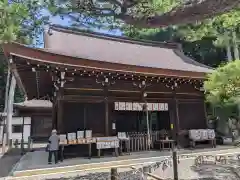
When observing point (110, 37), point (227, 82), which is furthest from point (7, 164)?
point (110, 37)

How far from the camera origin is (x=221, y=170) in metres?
7.15

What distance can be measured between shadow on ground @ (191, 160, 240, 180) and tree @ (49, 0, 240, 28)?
4.64 metres

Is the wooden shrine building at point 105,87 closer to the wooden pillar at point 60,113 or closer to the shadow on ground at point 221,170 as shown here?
the wooden pillar at point 60,113

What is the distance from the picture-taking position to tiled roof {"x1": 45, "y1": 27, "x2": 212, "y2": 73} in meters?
11.9

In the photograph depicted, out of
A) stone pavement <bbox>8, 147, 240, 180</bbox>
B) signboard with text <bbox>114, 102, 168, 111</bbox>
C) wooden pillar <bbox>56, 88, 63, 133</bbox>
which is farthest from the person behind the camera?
signboard with text <bbox>114, 102, 168, 111</bbox>

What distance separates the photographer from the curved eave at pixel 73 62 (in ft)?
24.5

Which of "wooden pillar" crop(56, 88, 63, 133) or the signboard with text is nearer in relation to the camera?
"wooden pillar" crop(56, 88, 63, 133)

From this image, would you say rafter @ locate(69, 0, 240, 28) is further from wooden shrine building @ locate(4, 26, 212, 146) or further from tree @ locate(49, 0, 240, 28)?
wooden shrine building @ locate(4, 26, 212, 146)

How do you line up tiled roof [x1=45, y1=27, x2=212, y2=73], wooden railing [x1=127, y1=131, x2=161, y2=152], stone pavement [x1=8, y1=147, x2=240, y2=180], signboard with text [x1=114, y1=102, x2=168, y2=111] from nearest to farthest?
stone pavement [x1=8, y1=147, x2=240, y2=180] < signboard with text [x1=114, y1=102, x2=168, y2=111] < wooden railing [x1=127, y1=131, x2=161, y2=152] < tiled roof [x1=45, y1=27, x2=212, y2=73]

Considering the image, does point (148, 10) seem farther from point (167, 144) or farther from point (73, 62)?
point (167, 144)

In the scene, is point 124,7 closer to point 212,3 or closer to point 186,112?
point 212,3

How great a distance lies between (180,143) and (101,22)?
6.63 meters

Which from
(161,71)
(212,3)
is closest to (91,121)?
(161,71)

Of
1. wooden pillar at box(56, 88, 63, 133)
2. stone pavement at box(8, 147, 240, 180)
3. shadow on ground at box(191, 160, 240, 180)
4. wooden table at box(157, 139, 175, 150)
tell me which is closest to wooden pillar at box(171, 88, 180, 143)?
wooden table at box(157, 139, 175, 150)
